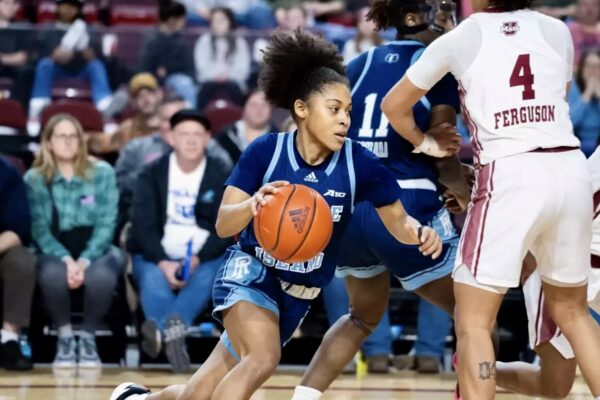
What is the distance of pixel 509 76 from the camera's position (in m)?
4.51

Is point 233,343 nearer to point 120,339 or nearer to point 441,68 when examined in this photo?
point 441,68

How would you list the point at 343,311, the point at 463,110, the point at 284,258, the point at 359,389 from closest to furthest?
the point at 284,258
the point at 463,110
the point at 359,389
the point at 343,311

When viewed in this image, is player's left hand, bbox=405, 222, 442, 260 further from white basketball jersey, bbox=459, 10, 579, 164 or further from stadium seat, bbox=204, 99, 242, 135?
stadium seat, bbox=204, 99, 242, 135

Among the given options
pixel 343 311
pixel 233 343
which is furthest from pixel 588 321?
pixel 343 311

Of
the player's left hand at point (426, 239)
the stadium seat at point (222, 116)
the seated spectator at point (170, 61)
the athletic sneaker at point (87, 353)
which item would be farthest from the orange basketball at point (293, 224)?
the seated spectator at point (170, 61)

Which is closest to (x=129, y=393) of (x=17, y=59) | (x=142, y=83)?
(x=142, y=83)

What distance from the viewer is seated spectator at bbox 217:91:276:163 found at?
348 inches

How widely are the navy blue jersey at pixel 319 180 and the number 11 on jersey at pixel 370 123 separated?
1.60ft

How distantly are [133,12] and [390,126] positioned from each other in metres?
7.24

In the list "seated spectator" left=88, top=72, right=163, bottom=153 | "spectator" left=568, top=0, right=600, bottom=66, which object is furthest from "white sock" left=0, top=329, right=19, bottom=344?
"spectator" left=568, top=0, right=600, bottom=66

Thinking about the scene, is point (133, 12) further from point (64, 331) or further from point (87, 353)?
point (87, 353)

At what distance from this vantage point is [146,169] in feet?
26.8

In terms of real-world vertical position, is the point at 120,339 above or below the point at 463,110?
below

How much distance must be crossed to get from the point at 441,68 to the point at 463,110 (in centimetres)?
21
